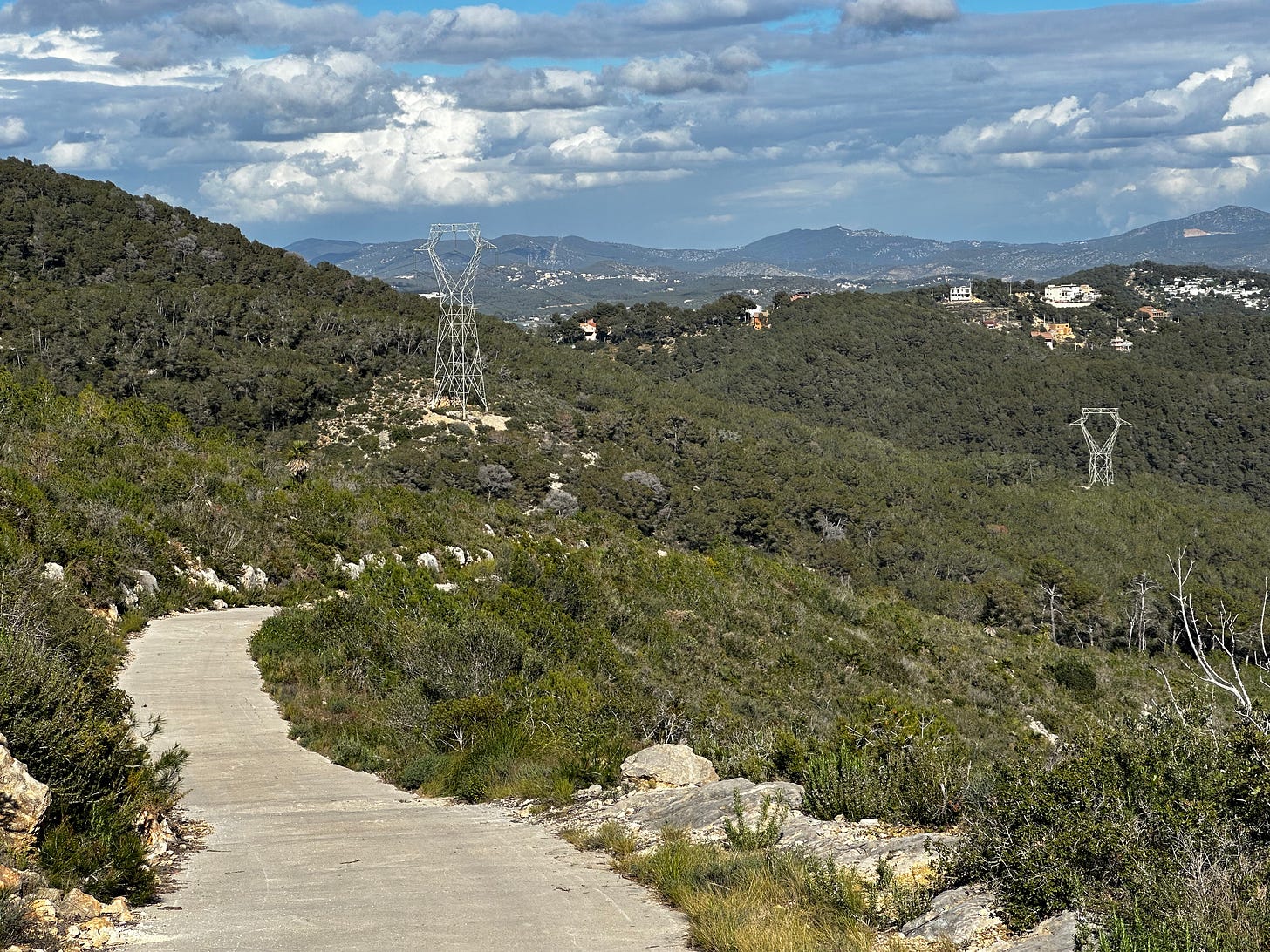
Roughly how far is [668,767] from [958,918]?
307 cm

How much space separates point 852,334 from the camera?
95875 mm

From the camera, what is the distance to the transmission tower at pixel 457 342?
40.8 metres

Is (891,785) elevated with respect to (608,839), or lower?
elevated

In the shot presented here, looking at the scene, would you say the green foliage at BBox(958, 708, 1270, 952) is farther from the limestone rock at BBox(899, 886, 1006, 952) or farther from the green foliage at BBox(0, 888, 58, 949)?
the green foliage at BBox(0, 888, 58, 949)

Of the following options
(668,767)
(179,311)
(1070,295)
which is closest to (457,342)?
(179,311)

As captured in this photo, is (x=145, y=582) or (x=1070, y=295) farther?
(x=1070, y=295)

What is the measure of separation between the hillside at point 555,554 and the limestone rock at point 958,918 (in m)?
0.17

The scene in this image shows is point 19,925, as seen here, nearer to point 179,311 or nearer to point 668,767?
point 668,767

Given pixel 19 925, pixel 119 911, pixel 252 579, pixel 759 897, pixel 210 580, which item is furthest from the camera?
pixel 252 579

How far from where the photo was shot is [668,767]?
7383 millimetres

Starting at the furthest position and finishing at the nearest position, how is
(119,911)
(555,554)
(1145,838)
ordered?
A: (555,554)
(119,911)
(1145,838)

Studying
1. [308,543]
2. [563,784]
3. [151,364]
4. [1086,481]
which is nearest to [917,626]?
[308,543]

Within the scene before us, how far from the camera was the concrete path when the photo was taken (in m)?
4.66

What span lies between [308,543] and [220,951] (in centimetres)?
1301
